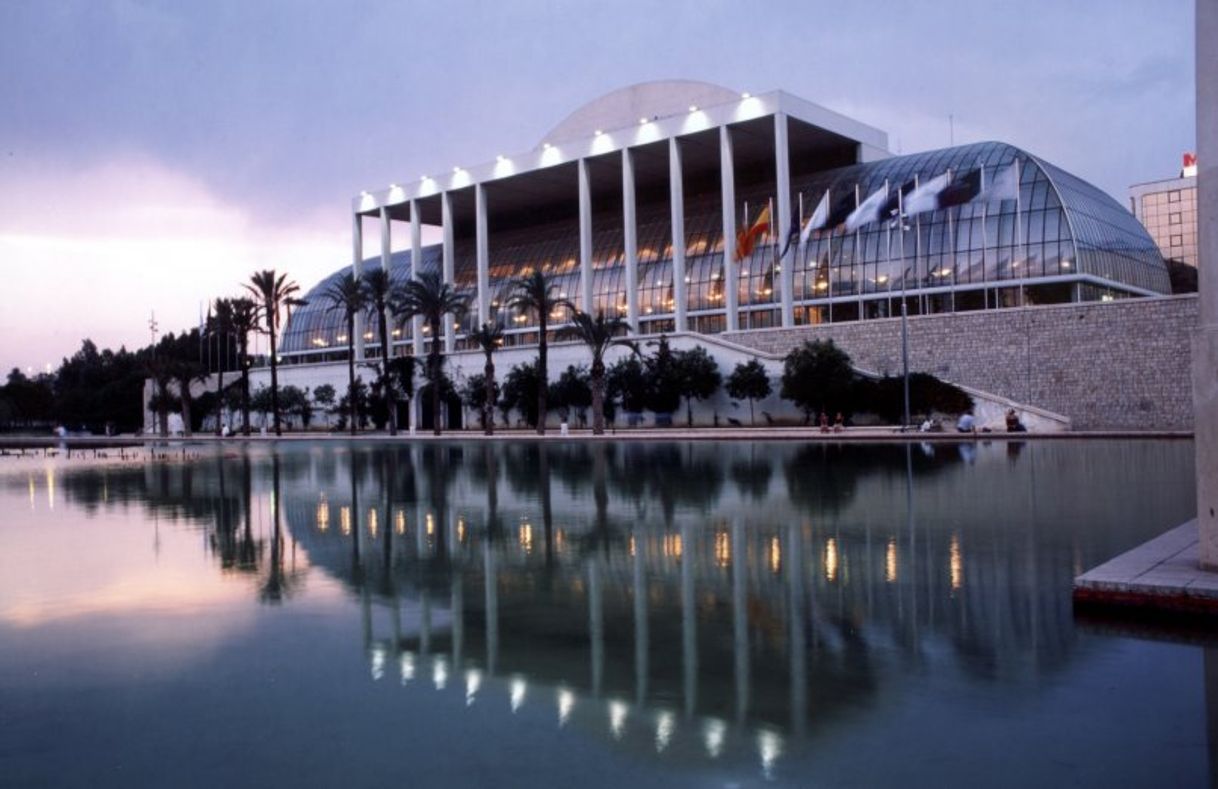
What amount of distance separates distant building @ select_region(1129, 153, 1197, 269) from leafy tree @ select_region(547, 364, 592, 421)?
76.2m

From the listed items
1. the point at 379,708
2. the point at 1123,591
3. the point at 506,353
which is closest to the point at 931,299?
the point at 506,353

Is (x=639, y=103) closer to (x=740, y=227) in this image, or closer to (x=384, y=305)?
(x=740, y=227)

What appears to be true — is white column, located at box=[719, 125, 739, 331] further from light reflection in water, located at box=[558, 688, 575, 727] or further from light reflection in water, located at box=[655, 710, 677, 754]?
light reflection in water, located at box=[655, 710, 677, 754]

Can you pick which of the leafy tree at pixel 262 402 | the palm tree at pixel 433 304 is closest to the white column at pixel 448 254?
the palm tree at pixel 433 304

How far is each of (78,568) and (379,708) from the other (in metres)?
8.38

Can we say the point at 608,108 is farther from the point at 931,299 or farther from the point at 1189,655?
the point at 1189,655

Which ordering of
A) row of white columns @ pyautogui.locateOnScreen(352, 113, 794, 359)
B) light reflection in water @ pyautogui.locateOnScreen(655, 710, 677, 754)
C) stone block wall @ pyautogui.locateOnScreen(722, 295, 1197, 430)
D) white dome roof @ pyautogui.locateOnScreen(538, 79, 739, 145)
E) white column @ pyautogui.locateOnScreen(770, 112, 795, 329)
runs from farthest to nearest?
1. white dome roof @ pyautogui.locateOnScreen(538, 79, 739, 145)
2. row of white columns @ pyautogui.locateOnScreen(352, 113, 794, 359)
3. white column @ pyautogui.locateOnScreen(770, 112, 795, 329)
4. stone block wall @ pyautogui.locateOnScreen(722, 295, 1197, 430)
5. light reflection in water @ pyautogui.locateOnScreen(655, 710, 677, 754)

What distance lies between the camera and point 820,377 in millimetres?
56625

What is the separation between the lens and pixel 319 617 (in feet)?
33.7

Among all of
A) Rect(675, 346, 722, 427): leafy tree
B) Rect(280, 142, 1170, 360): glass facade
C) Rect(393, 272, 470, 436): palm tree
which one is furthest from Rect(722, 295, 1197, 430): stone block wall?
Rect(393, 272, 470, 436): palm tree

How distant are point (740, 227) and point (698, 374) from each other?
1826cm

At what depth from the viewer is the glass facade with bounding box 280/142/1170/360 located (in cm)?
6241

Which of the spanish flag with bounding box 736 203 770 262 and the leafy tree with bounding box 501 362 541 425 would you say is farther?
the leafy tree with bounding box 501 362 541 425

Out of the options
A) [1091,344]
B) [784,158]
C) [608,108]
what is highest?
[608,108]
